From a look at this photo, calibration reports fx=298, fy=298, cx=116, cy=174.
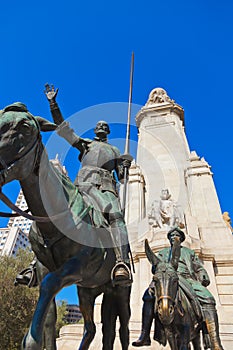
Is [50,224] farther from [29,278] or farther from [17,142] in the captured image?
[29,278]

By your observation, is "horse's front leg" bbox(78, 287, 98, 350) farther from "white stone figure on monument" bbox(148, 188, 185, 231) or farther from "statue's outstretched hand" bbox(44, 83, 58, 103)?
"white stone figure on monument" bbox(148, 188, 185, 231)

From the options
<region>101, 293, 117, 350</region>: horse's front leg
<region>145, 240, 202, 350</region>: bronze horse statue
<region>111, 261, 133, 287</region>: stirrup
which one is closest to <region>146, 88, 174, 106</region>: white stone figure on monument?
<region>145, 240, 202, 350</region>: bronze horse statue

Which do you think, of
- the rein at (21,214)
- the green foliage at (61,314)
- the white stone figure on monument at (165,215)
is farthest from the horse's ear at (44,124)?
the green foliage at (61,314)

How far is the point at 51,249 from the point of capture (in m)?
3.86

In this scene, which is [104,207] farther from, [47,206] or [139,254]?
[139,254]

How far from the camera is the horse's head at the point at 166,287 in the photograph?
5125mm

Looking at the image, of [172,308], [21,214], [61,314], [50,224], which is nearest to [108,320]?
[172,308]

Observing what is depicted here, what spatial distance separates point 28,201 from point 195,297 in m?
4.73

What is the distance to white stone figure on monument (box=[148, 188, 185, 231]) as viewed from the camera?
673 inches

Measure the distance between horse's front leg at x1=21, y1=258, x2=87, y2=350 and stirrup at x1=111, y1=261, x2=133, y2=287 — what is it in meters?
0.73

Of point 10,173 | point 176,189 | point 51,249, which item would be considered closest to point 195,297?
point 51,249

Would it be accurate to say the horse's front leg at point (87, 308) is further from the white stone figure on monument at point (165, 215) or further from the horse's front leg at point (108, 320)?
the white stone figure on monument at point (165, 215)

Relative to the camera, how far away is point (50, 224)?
3.75m

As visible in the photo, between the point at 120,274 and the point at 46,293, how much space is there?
121 centimetres
